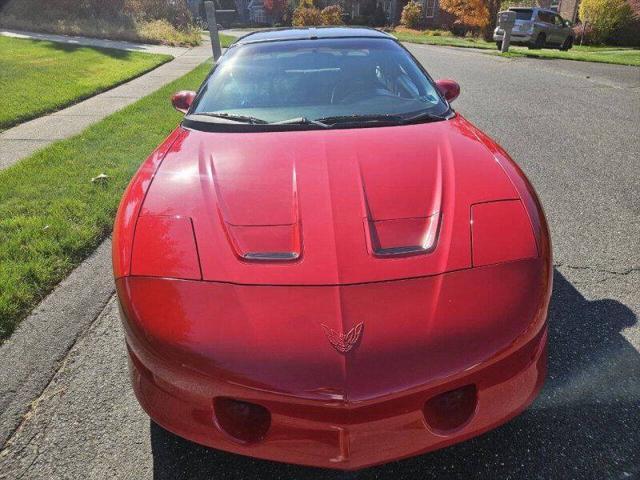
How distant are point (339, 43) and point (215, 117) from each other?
1115 mm

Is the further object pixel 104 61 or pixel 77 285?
pixel 104 61

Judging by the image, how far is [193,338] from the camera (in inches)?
55.4

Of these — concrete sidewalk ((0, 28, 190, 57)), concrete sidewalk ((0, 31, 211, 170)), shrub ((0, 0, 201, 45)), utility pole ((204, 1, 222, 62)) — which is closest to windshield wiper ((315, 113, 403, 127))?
concrete sidewalk ((0, 31, 211, 170))

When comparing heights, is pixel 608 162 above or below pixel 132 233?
below

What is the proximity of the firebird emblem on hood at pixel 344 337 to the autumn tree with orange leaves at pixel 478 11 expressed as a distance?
27455mm

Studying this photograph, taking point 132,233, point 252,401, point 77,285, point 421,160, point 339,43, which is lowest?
point 77,285

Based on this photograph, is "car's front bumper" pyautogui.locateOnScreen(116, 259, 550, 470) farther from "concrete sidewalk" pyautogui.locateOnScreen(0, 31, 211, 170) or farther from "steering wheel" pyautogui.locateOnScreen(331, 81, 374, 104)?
"concrete sidewalk" pyautogui.locateOnScreen(0, 31, 211, 170)

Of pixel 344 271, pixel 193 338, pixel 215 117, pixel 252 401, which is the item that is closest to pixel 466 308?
pixel 344 271

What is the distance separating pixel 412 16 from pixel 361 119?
37351 mm

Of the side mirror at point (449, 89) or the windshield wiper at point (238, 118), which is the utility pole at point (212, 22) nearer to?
the side mirror at point (449, 89)

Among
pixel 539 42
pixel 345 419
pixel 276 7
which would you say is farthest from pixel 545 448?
pixel 276 7

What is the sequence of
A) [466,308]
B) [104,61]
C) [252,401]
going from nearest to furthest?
[252,401], [466,308], [104,61]

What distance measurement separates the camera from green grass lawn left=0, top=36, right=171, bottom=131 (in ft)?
24.1

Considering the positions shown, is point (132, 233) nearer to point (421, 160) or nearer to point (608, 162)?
point (421, 160)
